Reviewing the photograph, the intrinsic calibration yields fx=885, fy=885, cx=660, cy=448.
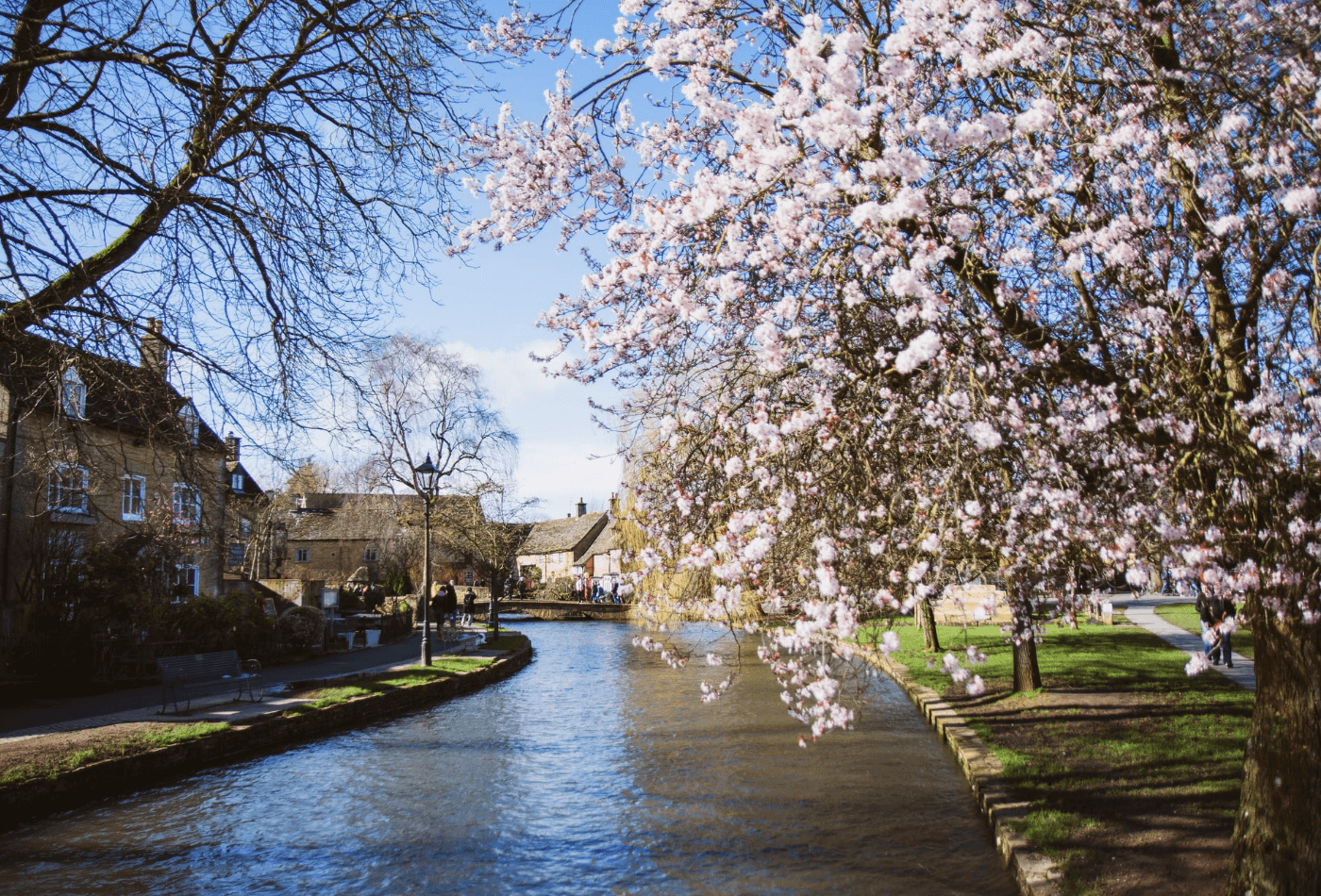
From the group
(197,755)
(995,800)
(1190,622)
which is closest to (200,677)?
(197,755)

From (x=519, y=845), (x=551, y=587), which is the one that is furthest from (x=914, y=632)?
(x=551, y=587)

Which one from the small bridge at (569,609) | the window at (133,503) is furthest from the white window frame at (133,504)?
the small bridge at (569,609)

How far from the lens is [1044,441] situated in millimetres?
5551

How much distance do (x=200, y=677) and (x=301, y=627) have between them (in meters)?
8.52

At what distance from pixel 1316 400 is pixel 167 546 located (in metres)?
19.7

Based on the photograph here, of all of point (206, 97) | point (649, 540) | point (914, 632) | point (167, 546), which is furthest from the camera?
point (914, 632)

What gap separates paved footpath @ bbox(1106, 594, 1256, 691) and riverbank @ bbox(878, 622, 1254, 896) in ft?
1.94

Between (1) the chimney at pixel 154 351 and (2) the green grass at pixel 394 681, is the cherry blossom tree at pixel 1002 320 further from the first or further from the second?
(2) the green grass at pixel 394 681

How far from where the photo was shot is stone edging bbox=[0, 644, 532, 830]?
8703 millimetres

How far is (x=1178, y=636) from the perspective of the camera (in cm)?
2023

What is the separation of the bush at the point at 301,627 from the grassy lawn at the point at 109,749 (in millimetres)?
9957

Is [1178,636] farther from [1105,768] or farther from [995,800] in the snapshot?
[995,800]

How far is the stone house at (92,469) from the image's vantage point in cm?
769

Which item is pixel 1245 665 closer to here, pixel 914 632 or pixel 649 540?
pixel 914 632
